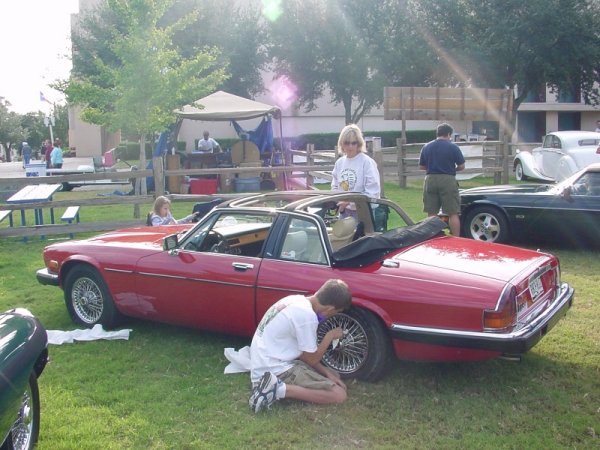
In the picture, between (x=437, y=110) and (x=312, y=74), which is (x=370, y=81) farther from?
(x=437, y=110)

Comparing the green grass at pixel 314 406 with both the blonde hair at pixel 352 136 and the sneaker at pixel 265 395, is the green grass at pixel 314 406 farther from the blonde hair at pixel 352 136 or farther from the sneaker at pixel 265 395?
the blonde hair at pixel 352 136

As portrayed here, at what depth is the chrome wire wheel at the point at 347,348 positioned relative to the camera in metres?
4.92

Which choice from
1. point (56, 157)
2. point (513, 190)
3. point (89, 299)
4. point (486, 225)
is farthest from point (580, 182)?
point (56, 157)

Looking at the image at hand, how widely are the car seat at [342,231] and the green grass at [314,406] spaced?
110cm

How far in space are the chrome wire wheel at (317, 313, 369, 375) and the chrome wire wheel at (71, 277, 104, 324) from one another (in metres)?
2.41

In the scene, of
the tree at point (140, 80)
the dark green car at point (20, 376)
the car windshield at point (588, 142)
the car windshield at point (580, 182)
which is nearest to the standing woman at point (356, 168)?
the car windshield at point (580, 182)

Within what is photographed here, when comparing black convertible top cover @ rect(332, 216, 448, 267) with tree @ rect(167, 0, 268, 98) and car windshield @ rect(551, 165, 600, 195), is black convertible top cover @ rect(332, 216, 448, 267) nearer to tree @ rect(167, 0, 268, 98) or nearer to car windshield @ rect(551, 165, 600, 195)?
car windshield @ rect(551, 165, 600, 195)

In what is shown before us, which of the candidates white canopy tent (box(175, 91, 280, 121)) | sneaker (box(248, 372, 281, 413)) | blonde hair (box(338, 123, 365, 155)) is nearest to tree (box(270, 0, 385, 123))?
white canopy tent (box(175, 91, 280, 121))

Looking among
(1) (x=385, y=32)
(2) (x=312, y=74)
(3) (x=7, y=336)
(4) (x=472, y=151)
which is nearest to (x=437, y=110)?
(4) (x=472, y=151)

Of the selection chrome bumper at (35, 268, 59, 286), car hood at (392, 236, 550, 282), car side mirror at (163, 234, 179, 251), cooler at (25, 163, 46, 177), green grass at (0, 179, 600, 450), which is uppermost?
cooler at (25, 163, 46, 177)

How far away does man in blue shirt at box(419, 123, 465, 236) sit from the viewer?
9312 millimetres

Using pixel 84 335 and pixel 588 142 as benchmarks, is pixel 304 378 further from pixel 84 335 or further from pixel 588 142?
pixel 588 142

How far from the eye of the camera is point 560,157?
18.0 m

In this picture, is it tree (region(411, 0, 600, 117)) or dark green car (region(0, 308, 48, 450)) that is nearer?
dark green car (region(0, 308, 48, 450))
